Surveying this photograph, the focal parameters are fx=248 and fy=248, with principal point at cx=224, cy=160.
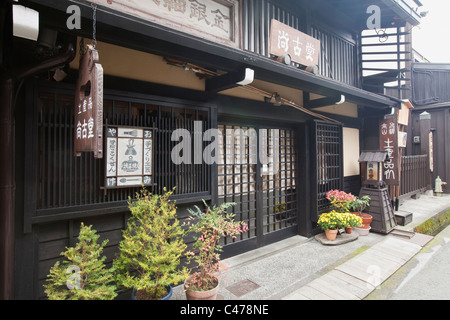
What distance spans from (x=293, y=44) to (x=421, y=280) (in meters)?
5.88

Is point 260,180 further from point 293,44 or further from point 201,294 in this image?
point 201,294

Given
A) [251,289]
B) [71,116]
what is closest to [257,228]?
[251,289]

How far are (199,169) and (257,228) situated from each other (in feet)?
9.00

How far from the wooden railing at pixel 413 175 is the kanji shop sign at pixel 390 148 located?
7.72 feet

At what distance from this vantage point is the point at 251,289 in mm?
4785

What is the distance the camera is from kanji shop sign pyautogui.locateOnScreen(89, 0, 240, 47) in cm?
391

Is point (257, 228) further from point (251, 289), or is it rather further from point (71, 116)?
point (71, 116)

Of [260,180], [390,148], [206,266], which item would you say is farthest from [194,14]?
[390,148]

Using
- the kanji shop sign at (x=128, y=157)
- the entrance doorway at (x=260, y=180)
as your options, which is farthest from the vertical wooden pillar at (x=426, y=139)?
the kanji shop sign at (x=128, y=157)

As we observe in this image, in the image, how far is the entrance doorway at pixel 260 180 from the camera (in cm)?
642

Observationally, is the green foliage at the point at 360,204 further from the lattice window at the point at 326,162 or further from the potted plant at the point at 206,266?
the potted plant at the point at 206,266

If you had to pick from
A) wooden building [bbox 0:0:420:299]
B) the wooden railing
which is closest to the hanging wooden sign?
wooden building [bbox 0:0:420:299]

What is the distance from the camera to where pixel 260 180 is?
22.9 ft
